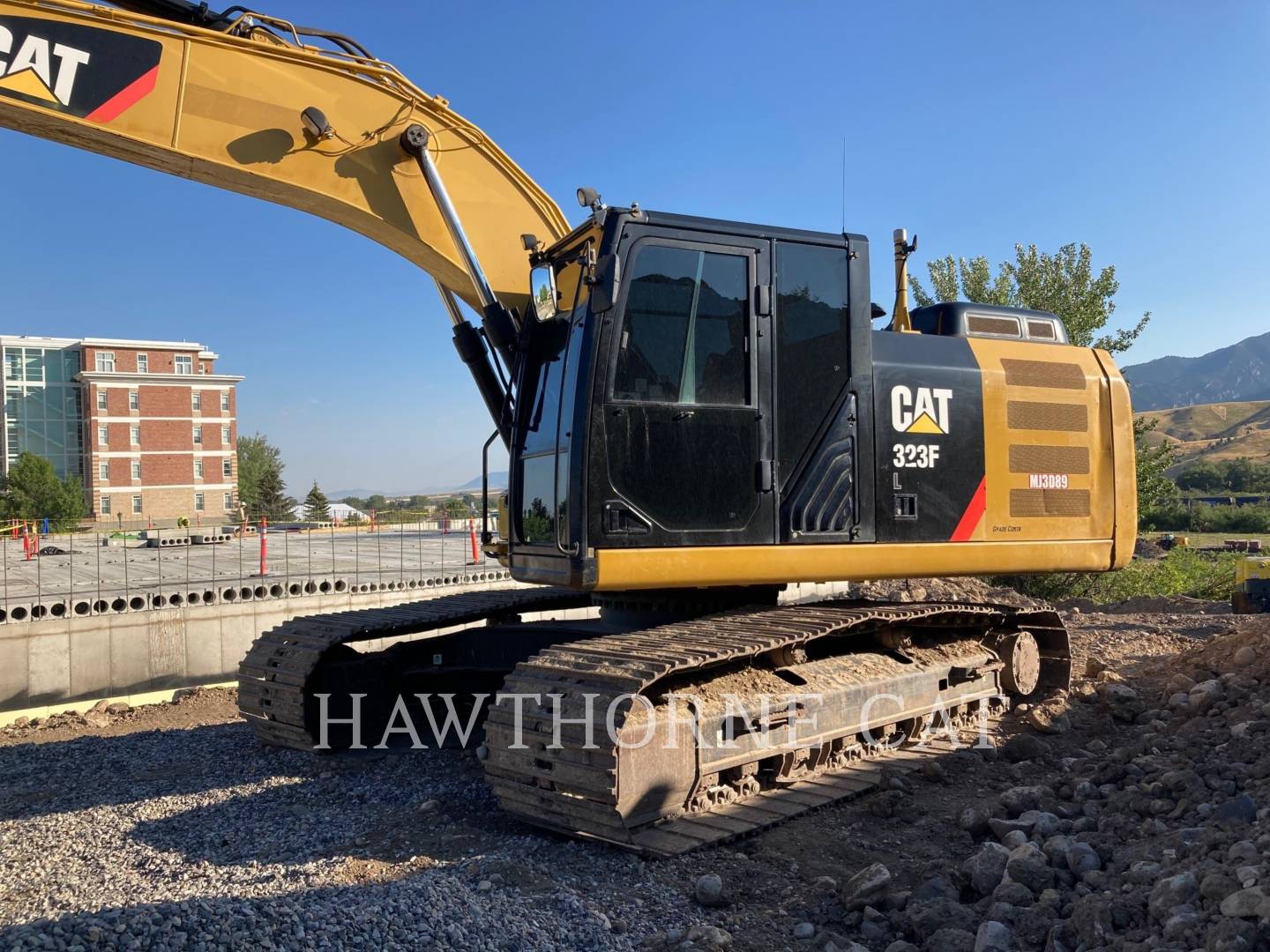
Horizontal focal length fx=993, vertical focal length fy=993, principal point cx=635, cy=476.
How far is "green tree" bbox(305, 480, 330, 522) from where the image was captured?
49.7 m

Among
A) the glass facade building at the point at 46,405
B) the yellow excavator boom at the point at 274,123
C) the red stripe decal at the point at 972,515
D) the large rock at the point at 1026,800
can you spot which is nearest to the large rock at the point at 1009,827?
the large rock at the point at 1026,800

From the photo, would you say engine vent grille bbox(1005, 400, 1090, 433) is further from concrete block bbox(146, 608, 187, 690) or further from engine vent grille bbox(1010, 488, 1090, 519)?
concrete block bbox(146, 608, 187, 690)

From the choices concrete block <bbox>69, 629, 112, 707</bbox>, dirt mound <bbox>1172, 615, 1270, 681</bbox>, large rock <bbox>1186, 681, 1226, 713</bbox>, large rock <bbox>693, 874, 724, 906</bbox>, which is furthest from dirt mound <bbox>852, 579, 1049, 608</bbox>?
large rock <bbox>693, 874, 724, 906</bbox>

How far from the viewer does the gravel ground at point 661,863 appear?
351 cm

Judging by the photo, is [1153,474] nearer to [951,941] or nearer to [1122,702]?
[1122,702]

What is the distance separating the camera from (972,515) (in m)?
6.43

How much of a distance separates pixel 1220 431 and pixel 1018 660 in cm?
13969

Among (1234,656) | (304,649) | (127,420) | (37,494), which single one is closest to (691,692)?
(304,649)

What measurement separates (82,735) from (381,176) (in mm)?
5214

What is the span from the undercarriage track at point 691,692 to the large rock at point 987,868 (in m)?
1.13

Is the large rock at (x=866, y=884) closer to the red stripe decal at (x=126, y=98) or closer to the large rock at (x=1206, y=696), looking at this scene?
the large rock at (x=1206, y=696)

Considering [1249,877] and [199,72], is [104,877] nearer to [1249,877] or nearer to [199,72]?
[199,72]

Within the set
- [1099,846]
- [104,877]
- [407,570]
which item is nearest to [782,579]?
[1099,846]

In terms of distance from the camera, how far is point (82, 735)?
8023 millimetres
